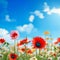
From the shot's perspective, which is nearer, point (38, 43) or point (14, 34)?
point (38, 43)

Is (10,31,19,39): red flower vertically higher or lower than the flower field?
higher

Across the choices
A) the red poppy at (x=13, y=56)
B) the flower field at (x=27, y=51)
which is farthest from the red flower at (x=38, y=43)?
the red poppy at (x=13, y=56)

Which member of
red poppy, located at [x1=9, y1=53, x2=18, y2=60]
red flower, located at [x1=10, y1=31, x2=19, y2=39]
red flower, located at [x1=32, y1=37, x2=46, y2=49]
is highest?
red flower, located at [x1=10, y1=31, x2=19, y2=39]

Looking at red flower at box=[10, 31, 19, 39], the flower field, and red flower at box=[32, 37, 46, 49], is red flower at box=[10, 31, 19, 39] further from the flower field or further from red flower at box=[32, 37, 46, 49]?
red flower at box=[32, 37, 46, 49]

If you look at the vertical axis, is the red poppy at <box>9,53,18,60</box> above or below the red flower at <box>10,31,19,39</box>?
below

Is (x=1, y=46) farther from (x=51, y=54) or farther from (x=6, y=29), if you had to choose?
(x=51, y=54)

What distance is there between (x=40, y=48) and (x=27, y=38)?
14cm

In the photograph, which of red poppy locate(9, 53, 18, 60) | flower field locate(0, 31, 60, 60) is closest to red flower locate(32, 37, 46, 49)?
flower field locate(0, 31, 60, 60)

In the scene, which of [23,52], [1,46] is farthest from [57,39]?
[1,46]

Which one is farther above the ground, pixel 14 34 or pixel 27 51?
pixel 14 34

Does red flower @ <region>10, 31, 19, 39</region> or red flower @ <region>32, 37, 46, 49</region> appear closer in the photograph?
red flower @ <region>32, 37, 46, 49</region>

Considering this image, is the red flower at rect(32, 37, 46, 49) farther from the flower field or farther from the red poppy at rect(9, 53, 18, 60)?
the red poppy at rect(9, 53, 18, 60)

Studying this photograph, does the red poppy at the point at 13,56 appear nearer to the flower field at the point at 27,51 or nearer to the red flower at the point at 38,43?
the flower field at the point at 27,51

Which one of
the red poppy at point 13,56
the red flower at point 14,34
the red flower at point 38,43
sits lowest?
the red poppy at point 13,56
